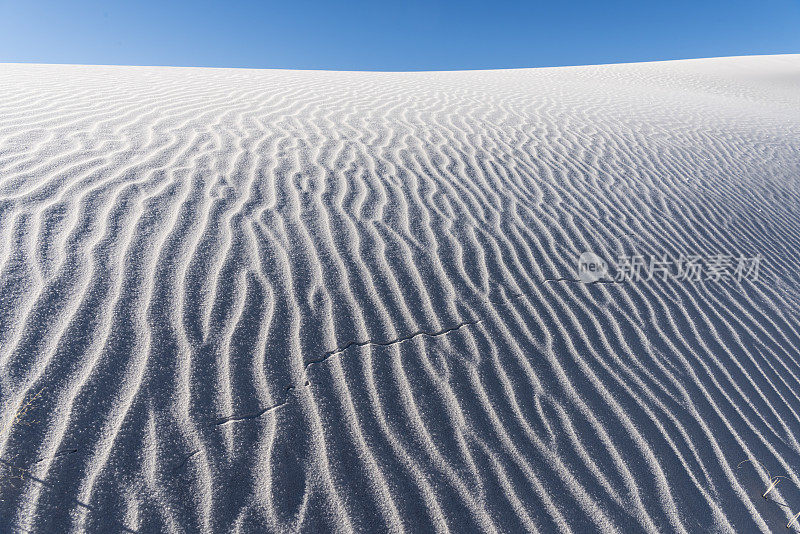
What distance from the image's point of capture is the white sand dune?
88.4 inches

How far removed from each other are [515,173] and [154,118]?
15.0 ft

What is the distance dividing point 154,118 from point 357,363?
15.6 feet

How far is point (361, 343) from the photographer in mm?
2992

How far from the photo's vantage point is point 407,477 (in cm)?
237

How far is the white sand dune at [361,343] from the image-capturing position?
2.24m

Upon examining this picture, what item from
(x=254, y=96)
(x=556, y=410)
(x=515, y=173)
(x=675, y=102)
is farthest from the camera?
(x=675, y=102)

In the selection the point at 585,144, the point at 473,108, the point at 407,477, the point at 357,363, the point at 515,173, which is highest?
the point at 473,108

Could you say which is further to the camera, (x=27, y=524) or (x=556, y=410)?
(x=556, y=410)

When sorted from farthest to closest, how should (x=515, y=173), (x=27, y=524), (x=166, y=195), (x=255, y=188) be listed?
(x=515, y=173) < (x=255, y=188) < (x=166, y=195) < (x=27, y=524)

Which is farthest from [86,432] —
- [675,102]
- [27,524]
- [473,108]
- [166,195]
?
[675,102]

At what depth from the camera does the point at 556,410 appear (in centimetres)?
285

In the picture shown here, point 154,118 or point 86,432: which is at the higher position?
point 154,118

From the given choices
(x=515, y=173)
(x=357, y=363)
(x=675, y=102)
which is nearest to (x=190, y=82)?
(x=515, y=173)

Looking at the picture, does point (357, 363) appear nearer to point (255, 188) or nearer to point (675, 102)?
point (255, 188)
